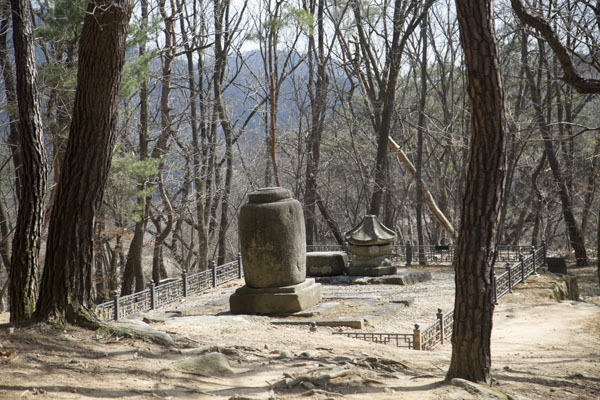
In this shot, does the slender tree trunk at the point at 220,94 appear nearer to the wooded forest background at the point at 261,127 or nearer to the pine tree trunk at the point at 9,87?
the wooded forest background at the point at 261,127

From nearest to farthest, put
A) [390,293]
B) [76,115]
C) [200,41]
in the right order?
[76,115], [390,293], [200,41]

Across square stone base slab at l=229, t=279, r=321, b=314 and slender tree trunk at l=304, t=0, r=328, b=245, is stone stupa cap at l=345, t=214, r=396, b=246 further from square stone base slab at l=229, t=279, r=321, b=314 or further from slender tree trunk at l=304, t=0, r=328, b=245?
slender tree trunk at l=304, t=0, r=328, b=245

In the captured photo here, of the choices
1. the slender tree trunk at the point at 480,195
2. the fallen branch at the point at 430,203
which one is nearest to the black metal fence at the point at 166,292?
the slender tree trunk at the point at 480,195

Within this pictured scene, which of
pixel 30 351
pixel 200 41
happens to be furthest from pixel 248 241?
pixel 200 41

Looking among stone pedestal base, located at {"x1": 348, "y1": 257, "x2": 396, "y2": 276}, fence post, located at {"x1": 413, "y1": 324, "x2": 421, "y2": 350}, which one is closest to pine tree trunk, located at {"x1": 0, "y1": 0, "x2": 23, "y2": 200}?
stone pedestal base, located at {"x1": 348, "y1": 257, "x2": 396, "y2": 276}

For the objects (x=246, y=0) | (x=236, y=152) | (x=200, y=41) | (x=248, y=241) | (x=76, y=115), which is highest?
(x=246, y=0)

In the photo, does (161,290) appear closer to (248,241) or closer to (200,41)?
(248,241)

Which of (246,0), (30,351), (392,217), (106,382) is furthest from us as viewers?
(392,217)

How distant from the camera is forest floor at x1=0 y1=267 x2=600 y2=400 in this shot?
207 inches

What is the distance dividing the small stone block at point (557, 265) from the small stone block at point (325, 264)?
7020 millimetres

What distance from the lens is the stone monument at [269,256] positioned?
1167 centimetres

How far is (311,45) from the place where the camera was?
26.9 meters

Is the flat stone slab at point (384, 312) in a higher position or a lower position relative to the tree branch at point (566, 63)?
lower

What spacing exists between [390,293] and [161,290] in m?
5.65
